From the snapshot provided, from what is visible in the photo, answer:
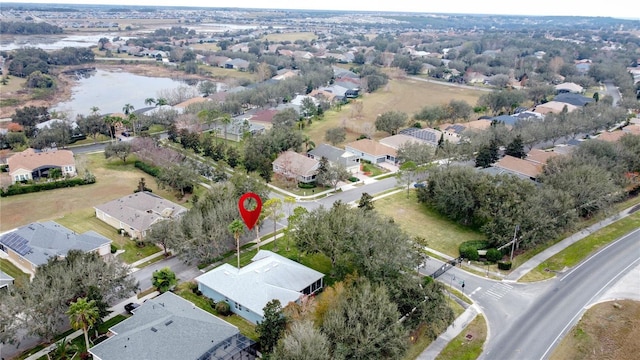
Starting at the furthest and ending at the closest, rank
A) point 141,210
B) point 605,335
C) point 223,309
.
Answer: point 141,210
point 223,309
point 605,335

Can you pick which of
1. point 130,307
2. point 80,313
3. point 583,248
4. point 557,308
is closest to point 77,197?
point 130,307

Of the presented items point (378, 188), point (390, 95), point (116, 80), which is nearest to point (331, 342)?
point (378, 188)

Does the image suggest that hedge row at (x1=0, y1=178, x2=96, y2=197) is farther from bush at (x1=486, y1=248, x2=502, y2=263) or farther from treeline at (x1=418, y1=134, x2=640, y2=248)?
bush at (x1=486, y1=248, x2=502, y2=263)

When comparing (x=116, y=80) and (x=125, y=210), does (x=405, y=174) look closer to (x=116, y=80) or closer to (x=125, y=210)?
(x=125, y=210)

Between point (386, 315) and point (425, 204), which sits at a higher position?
point (386, 315)

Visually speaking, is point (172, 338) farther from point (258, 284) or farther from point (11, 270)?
point (11, 270)

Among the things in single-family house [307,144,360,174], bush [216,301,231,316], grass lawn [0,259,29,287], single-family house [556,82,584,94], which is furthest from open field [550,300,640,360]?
single-family house [556,82,584,94]
